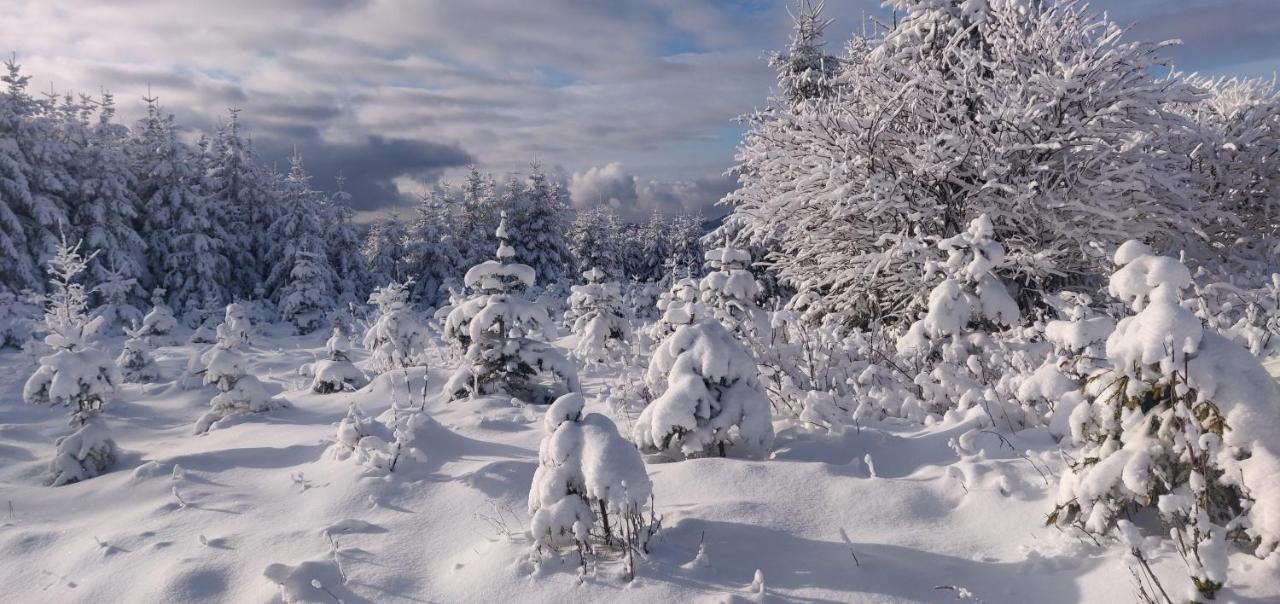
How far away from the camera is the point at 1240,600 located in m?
2.57

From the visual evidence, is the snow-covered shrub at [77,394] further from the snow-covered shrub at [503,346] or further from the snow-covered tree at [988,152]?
the snow-covered tree at [988,152]

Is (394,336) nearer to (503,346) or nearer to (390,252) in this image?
(503,346)

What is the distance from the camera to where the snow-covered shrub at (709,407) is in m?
4.56

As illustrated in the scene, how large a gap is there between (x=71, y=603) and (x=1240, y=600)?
5.49 m

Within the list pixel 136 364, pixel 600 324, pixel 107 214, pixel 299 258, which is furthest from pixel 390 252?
pixel 600 324

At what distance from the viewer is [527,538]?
3652 mm

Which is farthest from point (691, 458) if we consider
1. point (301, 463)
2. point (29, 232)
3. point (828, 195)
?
point (29, 232)

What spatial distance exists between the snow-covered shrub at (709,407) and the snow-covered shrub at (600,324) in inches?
145

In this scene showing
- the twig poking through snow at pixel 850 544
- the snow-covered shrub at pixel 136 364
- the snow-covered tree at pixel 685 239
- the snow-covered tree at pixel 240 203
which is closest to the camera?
the twig poking through snow at pixel 850 544

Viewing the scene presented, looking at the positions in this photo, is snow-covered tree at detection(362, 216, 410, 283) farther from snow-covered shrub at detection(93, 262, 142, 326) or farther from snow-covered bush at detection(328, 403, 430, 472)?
snow-covered bush at detection(328, 403, 430, 472)

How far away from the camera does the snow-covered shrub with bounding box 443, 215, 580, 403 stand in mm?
7445

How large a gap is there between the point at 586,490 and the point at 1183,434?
8.53ft

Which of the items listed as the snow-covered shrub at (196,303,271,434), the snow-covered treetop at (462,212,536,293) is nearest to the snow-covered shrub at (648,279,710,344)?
the snow-covered treetop at (462,212,536,293)

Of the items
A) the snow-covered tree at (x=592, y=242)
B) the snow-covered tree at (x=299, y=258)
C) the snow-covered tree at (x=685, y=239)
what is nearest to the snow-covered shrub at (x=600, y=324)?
the snow-covered tree at (x=299, y=258)
